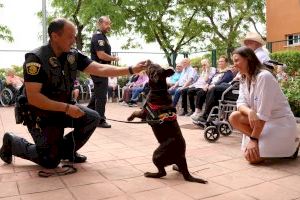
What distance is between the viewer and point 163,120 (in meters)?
3.13

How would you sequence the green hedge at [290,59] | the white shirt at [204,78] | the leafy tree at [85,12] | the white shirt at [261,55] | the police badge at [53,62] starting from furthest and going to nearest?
the leafy tree at [85,12] → the green hedge at [290,59] → the white shirt at [204,78] → the white shirt at [261,55] → the police badge at [53,62]

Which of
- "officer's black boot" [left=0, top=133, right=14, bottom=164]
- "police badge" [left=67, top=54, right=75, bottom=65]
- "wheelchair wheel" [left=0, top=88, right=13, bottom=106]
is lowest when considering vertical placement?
"officer's black boot" [left=0, top=133, right=14, bottom=164]

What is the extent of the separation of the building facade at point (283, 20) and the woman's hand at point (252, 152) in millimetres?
19260

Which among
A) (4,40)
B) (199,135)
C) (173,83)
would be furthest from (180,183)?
(4,40)

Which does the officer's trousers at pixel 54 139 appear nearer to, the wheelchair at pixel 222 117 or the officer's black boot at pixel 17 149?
the officer's black boot at pixel 17 149

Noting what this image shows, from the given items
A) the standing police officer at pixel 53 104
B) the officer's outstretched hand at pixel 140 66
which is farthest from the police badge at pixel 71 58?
the officer's outstretched hand at pixel 140 66

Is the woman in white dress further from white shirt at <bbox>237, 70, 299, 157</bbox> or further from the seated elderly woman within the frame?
the seated elderly woman

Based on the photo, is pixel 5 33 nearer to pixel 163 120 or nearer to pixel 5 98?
pixel 5 98

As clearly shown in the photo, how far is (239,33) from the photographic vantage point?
27797mm

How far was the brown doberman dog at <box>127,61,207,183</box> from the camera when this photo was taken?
3096mm

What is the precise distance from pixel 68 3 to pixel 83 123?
12225 mm

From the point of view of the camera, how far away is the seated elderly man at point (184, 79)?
856 centimetres

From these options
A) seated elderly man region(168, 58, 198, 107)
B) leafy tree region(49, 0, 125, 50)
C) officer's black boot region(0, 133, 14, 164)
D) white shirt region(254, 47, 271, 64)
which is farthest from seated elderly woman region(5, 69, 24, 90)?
white shirt region(254, 47, 271, 64)

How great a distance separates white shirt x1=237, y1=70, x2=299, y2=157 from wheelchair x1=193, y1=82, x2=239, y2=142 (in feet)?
3.74
